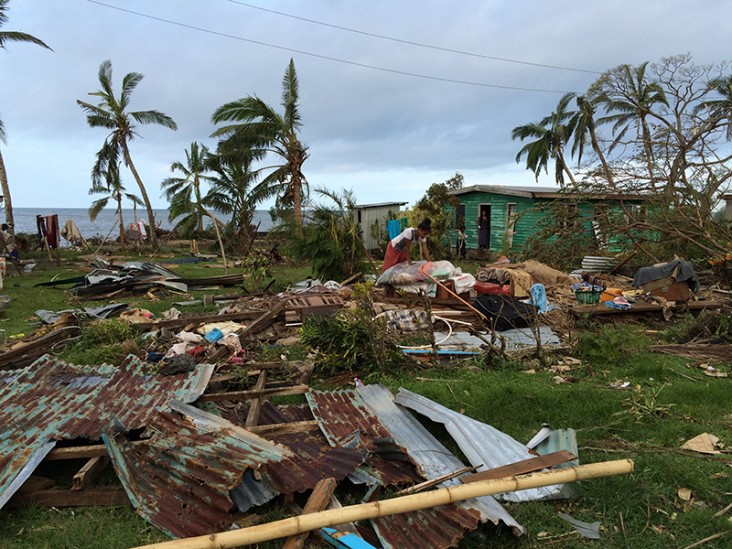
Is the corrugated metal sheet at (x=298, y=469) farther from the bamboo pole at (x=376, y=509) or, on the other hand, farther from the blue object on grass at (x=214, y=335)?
the blue object on grass at (x=214, y=335)

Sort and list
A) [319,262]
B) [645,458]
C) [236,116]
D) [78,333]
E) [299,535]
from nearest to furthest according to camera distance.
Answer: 1. [299,535]
2. [645,458]
3. [78,333]
4. [319,262]
5. [236,116]

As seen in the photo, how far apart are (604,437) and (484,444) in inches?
43.6

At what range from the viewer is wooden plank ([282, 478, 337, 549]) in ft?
7.74

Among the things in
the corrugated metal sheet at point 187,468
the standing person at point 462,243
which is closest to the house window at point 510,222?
the standing person at point 462,243

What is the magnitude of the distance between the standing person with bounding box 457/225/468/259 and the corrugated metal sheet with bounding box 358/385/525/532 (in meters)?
15.5

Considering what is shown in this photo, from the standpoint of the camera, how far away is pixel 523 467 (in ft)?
9.49

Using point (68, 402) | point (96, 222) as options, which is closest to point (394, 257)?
point (68, 402)

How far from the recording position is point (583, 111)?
25.4 meters

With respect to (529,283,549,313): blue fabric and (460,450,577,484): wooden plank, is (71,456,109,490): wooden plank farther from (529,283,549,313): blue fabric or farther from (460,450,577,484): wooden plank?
(529,283,549,313): blue fabric

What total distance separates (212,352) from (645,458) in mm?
4558

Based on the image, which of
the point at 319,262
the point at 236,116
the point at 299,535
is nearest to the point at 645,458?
the point at 299,535

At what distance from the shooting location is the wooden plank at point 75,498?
2898 millimetres

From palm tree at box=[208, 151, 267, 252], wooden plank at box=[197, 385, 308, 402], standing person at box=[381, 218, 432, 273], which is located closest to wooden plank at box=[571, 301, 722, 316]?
standing person at box=[381, 218, 432, 273]

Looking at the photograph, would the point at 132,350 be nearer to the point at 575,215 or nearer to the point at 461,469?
the point at 461,469
